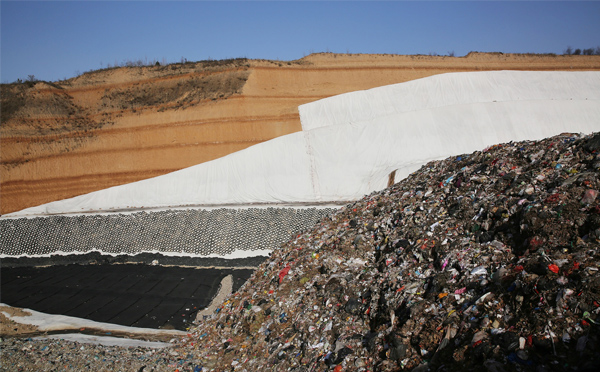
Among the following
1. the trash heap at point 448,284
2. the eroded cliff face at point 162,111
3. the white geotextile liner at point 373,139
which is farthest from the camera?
the eroded cliff face at point 162,111

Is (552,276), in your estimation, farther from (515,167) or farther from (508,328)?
(515,167)

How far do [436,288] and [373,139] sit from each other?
886 centimetres

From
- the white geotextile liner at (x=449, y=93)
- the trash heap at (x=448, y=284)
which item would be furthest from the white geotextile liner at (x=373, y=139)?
the trash heap at (x=448, y=284)

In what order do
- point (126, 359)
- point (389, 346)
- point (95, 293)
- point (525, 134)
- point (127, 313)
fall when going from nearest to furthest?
point (389, 346)
point (126, 359)
point (127, 313)
point (95, 293)
point (525, 134)

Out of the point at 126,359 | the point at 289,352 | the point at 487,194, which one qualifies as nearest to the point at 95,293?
the point at 126,359

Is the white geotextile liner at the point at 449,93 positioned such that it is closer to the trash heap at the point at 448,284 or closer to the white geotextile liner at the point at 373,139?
the white geotextile liner at the point at 373,139

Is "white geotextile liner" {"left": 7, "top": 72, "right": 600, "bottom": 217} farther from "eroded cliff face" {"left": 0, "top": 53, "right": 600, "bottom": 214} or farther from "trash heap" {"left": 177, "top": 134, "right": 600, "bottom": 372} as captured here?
"trash heap" {"left": 177, "top": 134, "right": 600, "bottom": 372}

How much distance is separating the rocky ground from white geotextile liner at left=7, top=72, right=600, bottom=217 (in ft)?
18.9

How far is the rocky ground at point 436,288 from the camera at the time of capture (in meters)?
2.53

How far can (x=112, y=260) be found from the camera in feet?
32.5

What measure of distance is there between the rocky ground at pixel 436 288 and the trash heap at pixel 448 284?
0.01 m

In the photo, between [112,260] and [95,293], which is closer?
[95,293]

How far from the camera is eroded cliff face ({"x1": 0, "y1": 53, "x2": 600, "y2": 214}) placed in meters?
13.1

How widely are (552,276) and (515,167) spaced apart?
6.81ft
